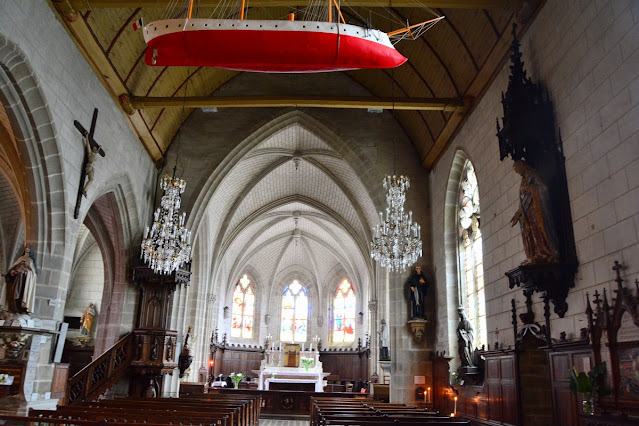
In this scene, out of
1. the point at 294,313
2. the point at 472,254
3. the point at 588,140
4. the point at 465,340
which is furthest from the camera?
the point at 294,313

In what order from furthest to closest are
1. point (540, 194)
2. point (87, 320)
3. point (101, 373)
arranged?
point (87, 320) < point (101, 373) < point (540, 194)

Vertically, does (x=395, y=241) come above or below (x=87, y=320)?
above

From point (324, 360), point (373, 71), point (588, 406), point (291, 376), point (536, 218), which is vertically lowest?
point (588, 406)

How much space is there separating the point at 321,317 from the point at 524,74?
2359 centimetres

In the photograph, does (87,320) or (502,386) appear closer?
(502,386)

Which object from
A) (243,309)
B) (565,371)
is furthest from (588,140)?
(243,309)

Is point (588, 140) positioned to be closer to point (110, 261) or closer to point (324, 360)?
point (110, 261)

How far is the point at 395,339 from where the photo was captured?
14047 mm

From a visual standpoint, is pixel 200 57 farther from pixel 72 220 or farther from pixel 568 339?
pixel 568 339

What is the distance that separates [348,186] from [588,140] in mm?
12529

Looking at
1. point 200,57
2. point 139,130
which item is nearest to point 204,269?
point 139,130

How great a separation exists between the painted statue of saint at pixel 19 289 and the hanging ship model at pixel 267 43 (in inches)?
185

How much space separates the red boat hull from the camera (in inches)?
247

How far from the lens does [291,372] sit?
2095 cm
